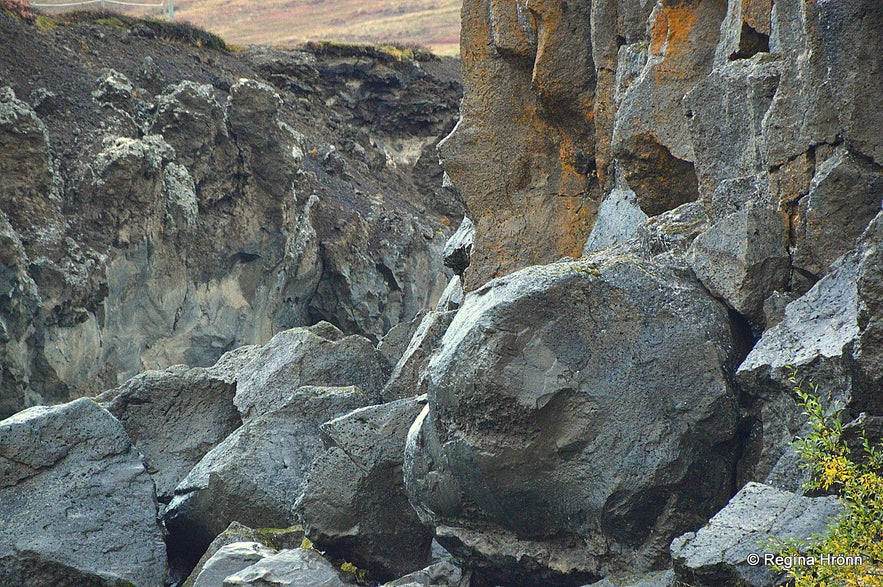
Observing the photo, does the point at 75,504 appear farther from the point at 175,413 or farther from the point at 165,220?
the point at 165,220

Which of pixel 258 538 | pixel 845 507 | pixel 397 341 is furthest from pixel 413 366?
pixel 845 507

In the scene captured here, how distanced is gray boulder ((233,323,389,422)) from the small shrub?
21.5ft

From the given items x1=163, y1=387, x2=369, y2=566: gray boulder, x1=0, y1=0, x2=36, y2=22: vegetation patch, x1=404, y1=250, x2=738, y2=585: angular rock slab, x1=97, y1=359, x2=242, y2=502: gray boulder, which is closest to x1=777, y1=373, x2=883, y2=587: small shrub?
x1=404, y1=250, x2=738, y2=585: angular rock slab

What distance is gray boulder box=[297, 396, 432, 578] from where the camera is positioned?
353 inches

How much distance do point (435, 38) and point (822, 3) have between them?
98.3 metres

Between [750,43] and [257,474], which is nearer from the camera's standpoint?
[750,43]

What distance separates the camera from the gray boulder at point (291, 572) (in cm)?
809

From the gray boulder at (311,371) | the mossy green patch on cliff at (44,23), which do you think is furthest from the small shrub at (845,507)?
the mossy green patch on cliff at (44,23)

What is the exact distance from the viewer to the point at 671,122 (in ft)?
33.8

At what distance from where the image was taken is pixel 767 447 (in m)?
7.33

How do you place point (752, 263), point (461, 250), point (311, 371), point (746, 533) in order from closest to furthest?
point (746, 533) → point (752, 263) → point (311, 371) → point (461, 250)

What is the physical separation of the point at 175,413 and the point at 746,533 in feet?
27.2

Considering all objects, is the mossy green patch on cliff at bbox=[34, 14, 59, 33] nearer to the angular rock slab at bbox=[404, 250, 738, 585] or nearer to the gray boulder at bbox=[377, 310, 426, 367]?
the gray boulder at bbox=[377, 310, 426, 367]

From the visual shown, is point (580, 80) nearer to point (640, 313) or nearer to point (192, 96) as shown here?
point (640, 313)
